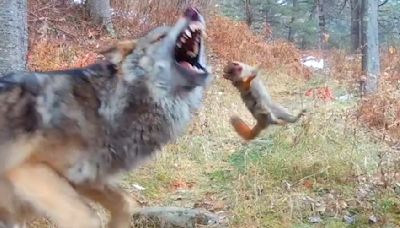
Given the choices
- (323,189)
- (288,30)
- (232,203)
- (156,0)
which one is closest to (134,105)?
(232,203)

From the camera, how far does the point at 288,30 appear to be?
91.5 ft

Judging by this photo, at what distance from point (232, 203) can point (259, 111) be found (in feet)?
2.58

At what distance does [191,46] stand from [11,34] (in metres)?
1.69

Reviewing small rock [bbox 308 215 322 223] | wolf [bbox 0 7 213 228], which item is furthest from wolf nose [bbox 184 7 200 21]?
small rock [bbox 308 215 322 223]

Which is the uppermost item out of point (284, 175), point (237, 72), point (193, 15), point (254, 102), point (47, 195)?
point (193, 15)

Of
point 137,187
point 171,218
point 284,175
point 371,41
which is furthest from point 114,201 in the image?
point 371,41

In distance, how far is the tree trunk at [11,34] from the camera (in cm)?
474

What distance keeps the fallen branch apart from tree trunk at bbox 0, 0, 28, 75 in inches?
59.1

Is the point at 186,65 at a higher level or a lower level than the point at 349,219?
higher

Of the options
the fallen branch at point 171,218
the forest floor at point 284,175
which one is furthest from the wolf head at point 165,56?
the forest floor at point 284,175

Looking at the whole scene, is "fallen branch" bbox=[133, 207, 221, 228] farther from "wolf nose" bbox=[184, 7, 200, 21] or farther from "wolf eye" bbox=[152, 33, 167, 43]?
"wolf nose" bbox=[184, 7, 200, 21]

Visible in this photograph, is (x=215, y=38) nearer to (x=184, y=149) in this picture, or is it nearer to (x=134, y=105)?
(x=184, y=149)

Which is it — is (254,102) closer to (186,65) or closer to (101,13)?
(186,65)

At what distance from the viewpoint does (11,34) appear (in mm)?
4797
